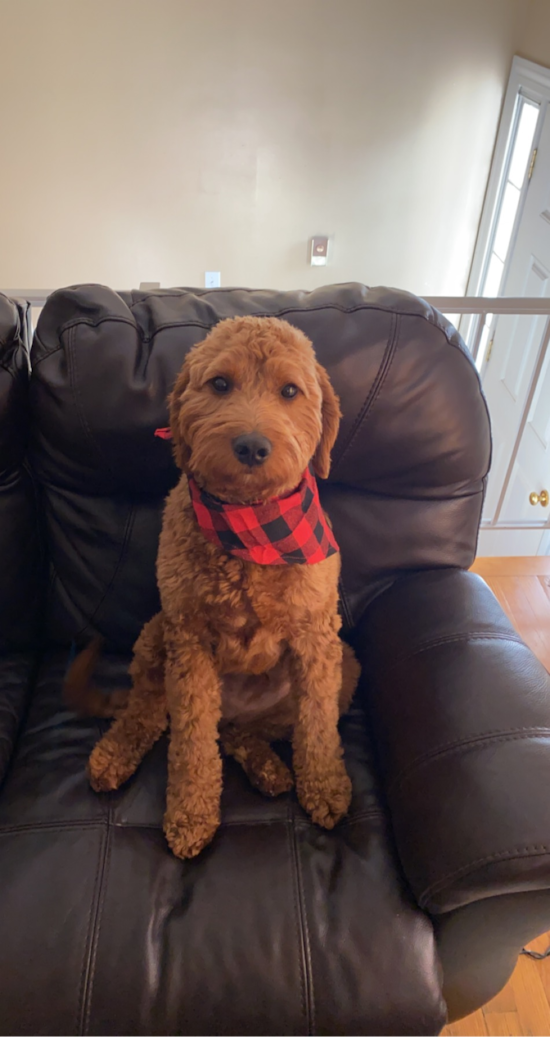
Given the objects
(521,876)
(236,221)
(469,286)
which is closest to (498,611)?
(521,876)

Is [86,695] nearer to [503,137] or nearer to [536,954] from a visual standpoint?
[536,954]

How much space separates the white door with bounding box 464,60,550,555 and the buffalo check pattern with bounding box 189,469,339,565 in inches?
66.8

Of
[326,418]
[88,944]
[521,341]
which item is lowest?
[88,944]

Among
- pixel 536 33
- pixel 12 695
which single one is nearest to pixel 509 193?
pixel 536 33

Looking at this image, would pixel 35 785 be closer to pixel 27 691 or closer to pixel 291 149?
pixel 27 691

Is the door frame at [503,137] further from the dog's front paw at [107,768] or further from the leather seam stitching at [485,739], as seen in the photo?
the dog's front paw at [107,768]

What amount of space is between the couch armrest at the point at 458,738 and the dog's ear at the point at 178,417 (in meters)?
0.55

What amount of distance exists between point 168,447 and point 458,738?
75 cm

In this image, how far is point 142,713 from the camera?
121 cm

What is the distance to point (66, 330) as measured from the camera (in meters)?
1.20

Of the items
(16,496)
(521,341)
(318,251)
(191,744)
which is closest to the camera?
(191,744)

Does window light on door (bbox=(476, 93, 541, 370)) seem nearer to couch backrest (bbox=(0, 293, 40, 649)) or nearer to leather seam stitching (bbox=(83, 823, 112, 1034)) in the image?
couch backrest (bbox=(0, 293, 40, 649))

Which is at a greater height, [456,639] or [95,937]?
[456,639]

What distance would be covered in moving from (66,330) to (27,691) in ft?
2.52
